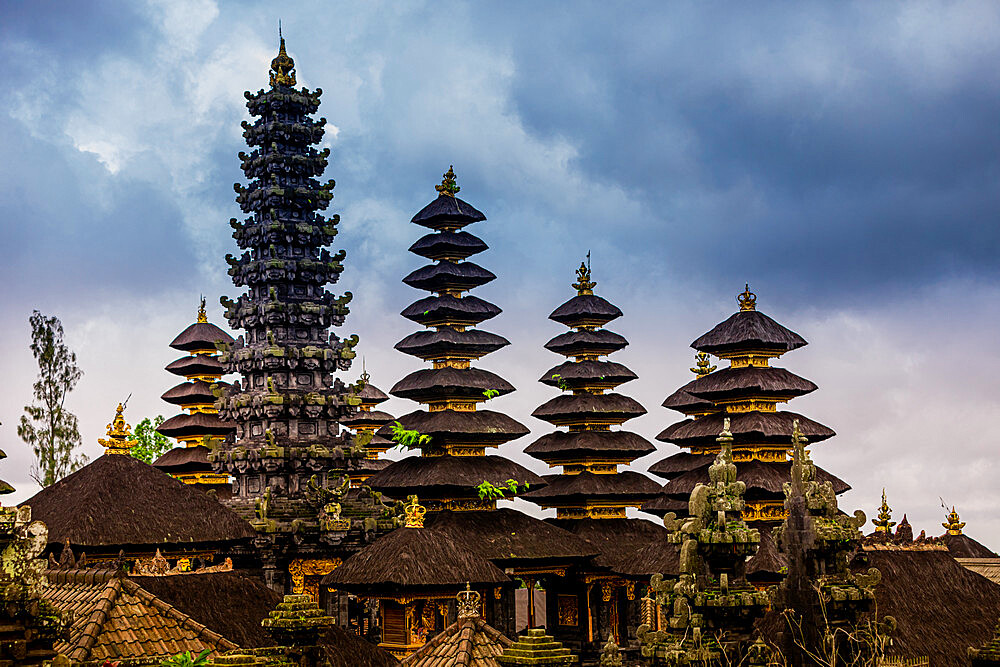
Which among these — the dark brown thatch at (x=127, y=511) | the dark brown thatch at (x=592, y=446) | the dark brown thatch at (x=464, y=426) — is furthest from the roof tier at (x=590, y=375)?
the dark brown thatch at (x=127, y=511)

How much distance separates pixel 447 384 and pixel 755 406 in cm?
840

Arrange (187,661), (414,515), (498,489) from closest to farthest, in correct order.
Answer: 1. (187,661)
2. (414,515)
3. (498,489)

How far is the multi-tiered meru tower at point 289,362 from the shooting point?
117 ft

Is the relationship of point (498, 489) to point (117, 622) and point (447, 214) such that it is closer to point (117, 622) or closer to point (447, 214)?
point (447, 214)

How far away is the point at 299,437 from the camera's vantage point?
37.0 metres

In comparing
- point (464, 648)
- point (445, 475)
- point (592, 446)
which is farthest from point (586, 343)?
point (464, 648)

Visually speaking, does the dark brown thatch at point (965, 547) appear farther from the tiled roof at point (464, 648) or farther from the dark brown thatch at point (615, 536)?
the tiled roof at point (464, 648)

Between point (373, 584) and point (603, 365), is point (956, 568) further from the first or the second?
point (603, 365)

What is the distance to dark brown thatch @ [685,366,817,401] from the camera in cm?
3359

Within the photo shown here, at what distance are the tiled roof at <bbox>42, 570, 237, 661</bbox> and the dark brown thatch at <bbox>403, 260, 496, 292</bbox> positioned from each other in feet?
68.1

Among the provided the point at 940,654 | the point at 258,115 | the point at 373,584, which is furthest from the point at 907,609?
the point at 258,115

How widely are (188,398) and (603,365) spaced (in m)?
14.4

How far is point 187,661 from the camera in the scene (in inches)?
635

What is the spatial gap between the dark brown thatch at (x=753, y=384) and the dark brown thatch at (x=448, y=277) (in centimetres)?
778
